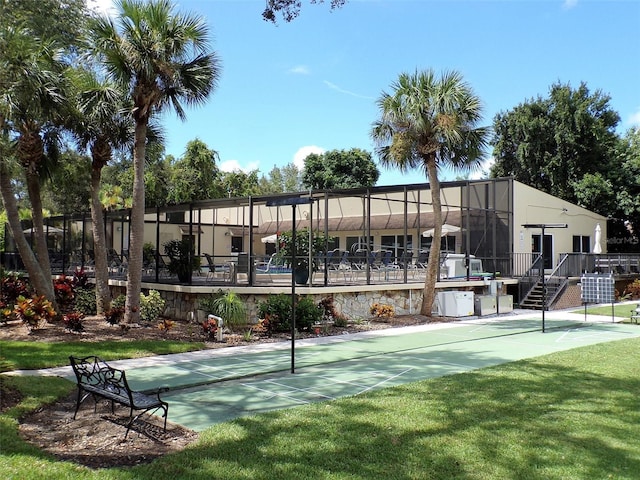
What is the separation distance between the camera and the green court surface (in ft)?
23.1

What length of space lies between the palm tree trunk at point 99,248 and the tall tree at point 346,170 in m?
28.4

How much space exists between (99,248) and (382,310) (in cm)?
791

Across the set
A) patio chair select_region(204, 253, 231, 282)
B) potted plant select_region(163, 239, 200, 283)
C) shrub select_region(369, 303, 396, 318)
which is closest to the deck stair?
shrub select_region(369, 303, 396, 318)

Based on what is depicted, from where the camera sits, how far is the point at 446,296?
17.5 metres

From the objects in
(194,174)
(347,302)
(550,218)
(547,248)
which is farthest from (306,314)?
(194,174)

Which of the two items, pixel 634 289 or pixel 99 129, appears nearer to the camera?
pixel 99 129

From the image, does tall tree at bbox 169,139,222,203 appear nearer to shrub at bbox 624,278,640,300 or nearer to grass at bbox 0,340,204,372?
grass at bbox 0,340,204,372

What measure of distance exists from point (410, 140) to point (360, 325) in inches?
225

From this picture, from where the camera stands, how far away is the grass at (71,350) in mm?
9094

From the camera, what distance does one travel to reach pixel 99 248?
14.5 m

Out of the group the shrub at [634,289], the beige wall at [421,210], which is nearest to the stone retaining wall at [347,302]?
the beige wall at [421,210]

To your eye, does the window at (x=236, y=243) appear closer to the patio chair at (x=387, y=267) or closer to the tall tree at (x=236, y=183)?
the tall tree at (x=236, y=183)

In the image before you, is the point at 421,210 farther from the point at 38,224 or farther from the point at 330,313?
the point at 38,224

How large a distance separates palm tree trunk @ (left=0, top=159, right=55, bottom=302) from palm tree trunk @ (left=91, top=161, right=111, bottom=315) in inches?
50.2
